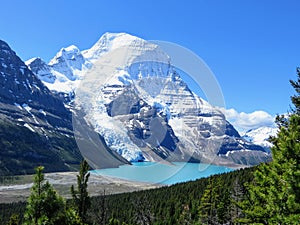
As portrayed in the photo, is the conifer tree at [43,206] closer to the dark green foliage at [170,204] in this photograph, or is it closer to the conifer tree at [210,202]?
the conifer tree at [210,202]

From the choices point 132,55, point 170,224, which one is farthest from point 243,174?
point 132,55

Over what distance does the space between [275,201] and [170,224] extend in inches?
2736

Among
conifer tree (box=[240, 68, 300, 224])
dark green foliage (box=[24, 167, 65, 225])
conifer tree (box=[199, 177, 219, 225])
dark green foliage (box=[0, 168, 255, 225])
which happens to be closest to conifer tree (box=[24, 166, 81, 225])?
dark green foliage (box=[24, 167, 65, 225])

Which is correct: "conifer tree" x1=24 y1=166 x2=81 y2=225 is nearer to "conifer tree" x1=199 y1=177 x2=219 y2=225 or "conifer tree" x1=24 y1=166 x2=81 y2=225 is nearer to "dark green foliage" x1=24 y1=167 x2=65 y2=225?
"dark green foliage" x1=24 y1=167 x2=65 y2=225

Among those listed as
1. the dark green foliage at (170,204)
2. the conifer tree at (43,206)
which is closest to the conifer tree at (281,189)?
the conifer tree at (43,206)

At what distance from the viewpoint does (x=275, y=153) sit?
19.8 metres

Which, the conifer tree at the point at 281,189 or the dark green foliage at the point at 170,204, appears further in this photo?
the dark green foliage at the point at 170,204

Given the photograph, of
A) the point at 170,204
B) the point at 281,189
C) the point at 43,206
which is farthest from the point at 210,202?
the point at 170,204

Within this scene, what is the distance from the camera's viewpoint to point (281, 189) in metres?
17.2

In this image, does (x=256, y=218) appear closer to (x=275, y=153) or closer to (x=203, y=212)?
(x=275, y=153)

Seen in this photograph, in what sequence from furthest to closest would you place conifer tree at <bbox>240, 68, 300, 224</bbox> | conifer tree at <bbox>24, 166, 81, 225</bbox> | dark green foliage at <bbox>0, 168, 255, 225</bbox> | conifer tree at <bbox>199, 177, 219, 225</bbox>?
dark green foliage at <bbox>0, 168, 255, 225</bbox> → conifer tree at <bbox>199, 177, 219, 225</bbox> → conifer tree at <bbox>24, 166, 81, 225</bbox> → conifer tree at <bbox>240, 68, 300, 224</bbox>

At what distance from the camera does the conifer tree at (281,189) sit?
1582 centimetres

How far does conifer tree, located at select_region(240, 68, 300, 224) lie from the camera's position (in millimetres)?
15820

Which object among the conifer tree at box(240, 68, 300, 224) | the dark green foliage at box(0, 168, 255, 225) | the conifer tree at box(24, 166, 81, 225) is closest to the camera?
the conifer tree at box(240, 68, 300, 224)
